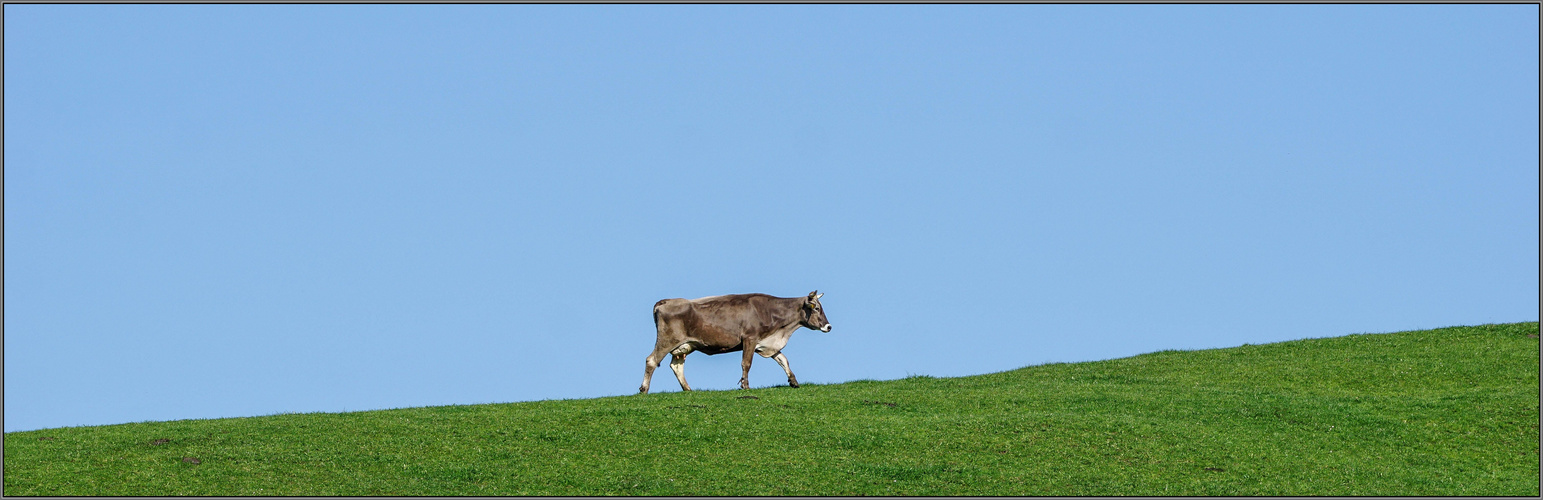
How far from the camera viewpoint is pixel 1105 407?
34.3m

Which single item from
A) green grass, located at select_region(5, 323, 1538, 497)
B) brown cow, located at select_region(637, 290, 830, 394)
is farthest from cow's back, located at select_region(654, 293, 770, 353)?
green grass, located at select_region(5, 323, 1538, 497)

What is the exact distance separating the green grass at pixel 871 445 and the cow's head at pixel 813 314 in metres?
2.07

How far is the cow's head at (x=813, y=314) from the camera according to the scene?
38750 millimetres

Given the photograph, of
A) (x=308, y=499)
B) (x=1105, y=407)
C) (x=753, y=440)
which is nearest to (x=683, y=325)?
(x=753, y=440)

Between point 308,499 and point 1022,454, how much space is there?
13.1 m

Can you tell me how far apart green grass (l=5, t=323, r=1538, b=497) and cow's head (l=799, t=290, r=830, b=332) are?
2071mm

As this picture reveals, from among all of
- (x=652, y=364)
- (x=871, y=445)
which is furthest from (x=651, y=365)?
(x=871, y=445)

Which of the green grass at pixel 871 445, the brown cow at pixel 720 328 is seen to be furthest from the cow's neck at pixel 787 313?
the green grass at pixel 871 445

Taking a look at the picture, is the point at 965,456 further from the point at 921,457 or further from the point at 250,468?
the point at 250,468

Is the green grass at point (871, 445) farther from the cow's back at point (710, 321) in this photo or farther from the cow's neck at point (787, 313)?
the cow's neck at point (787, 313)

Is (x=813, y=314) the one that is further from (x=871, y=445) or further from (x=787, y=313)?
(x=871, y=445)

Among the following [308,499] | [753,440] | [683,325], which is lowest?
[308,499]

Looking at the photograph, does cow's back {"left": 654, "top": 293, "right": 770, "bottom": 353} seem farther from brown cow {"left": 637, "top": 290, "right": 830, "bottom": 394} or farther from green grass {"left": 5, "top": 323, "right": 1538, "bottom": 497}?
green grass {"left": 5, "top": 323, "right": 1538, "bottom": 497}

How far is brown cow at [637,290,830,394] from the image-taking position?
37.8 metres
